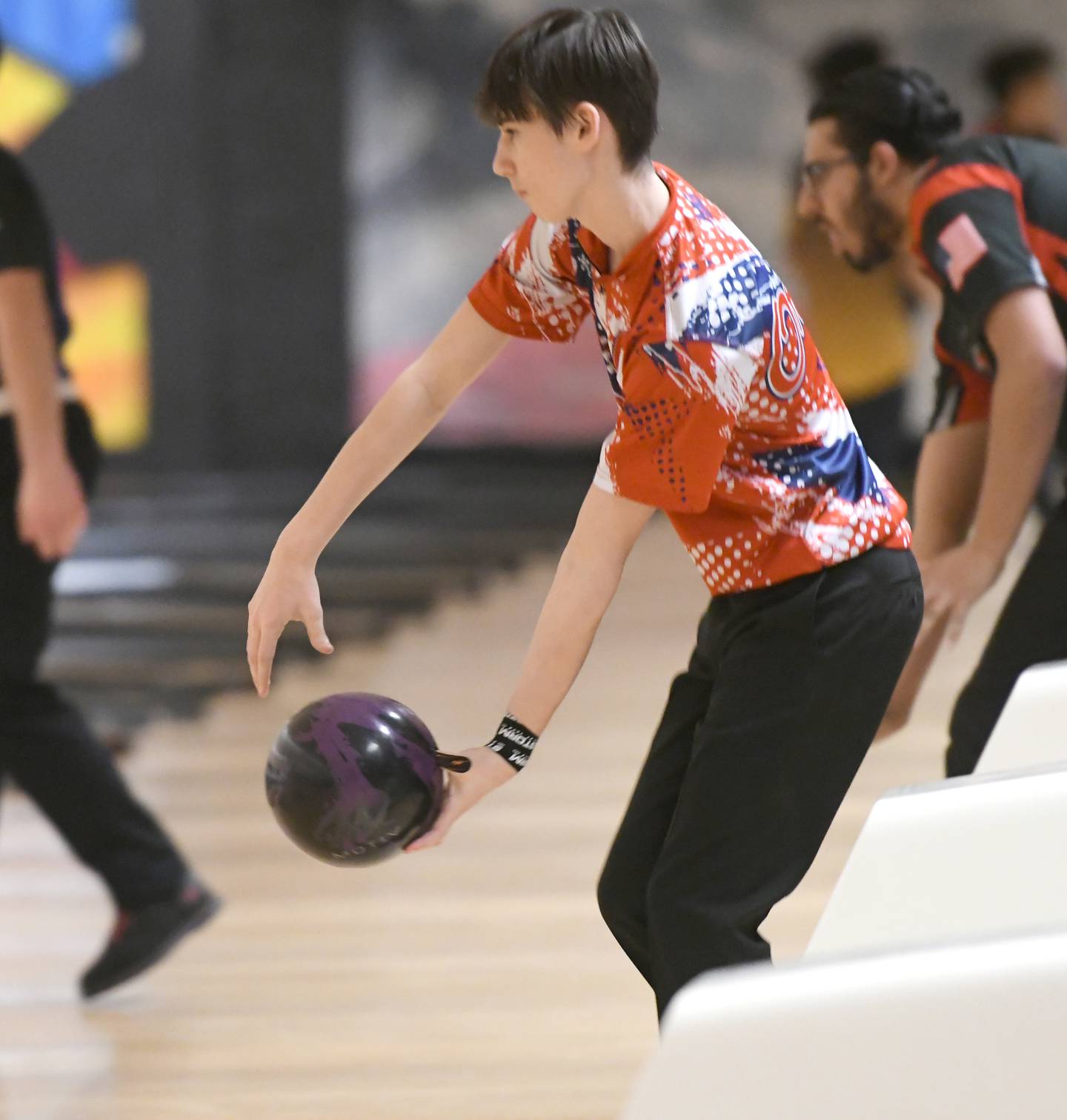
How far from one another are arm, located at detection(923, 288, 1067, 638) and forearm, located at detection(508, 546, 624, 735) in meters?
0.69

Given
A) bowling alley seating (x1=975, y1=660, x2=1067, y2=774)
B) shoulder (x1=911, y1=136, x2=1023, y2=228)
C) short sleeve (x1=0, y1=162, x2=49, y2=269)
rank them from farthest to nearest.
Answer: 1. short sleeve (x1=0, y1=162, x2=49, y2=269)
2. shoulder (x1=911, y1=136, x2=1023, y2=228)
3. bowling alley seating (x1=975, y1=660, x2=1067, y2=774)

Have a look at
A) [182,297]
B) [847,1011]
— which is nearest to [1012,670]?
[847,1011]

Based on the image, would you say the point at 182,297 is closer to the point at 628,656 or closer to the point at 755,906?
the point at 628,656

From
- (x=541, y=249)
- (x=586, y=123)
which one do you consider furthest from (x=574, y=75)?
(x=541, y=249)

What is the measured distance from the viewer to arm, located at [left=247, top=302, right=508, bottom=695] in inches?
65.9

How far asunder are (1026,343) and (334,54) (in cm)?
594

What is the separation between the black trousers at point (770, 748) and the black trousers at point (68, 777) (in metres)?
1.23

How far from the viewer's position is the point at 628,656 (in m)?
5.27

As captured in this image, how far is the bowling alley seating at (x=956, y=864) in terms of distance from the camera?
1.59 m

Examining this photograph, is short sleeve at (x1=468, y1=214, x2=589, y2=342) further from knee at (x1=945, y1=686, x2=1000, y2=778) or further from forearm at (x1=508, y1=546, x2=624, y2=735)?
knee at (x1=945, y1=686, x2=1000, y2=778)

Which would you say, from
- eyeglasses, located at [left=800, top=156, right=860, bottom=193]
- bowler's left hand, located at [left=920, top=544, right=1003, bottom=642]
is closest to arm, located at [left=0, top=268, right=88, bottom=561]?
eyeglasses, located at [left=800, top=156, right=860, bottom=193]

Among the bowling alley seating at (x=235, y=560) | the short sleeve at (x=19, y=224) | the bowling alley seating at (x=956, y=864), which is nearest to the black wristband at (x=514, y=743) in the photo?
the bowling alley seating at (x=956, y=864)

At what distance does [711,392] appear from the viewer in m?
1.47

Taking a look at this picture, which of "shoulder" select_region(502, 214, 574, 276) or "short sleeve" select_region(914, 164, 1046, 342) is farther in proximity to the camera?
"short sleeve" select_region(914, 164, 1046, 342)
